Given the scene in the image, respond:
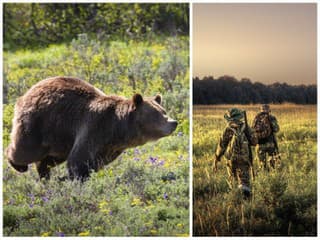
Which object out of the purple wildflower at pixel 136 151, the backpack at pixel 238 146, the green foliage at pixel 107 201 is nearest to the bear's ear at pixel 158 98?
the green foliage at pixel 107 201

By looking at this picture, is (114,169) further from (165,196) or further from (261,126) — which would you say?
(261,126)

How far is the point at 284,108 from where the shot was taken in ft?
22.9

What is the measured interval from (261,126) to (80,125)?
1.80 metres

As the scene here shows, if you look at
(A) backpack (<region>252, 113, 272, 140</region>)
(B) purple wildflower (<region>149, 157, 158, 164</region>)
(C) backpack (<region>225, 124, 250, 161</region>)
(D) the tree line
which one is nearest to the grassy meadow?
(B) purple wildflower (<region>149, 157, 158, 164</region>)

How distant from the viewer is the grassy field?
680cm

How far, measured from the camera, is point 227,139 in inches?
273

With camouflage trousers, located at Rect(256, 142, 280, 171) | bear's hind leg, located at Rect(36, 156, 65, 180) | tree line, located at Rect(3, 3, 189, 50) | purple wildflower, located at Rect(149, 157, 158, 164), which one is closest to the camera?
camouflage trousers, located at Rect(256, 142, 280, 171)

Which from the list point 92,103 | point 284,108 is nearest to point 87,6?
point 92,103

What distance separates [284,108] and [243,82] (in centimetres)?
49

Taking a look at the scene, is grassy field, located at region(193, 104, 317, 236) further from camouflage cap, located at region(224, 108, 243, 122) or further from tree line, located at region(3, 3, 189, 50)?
tree line, located at region(3, 3, 189, 50)

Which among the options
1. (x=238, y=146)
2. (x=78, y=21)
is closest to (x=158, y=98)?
(x=238, y=146)

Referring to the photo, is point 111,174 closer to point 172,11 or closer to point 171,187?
point 171,187

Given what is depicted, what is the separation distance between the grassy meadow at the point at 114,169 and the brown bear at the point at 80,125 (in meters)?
0.22

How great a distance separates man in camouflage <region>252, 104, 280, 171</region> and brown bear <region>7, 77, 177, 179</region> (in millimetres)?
894
